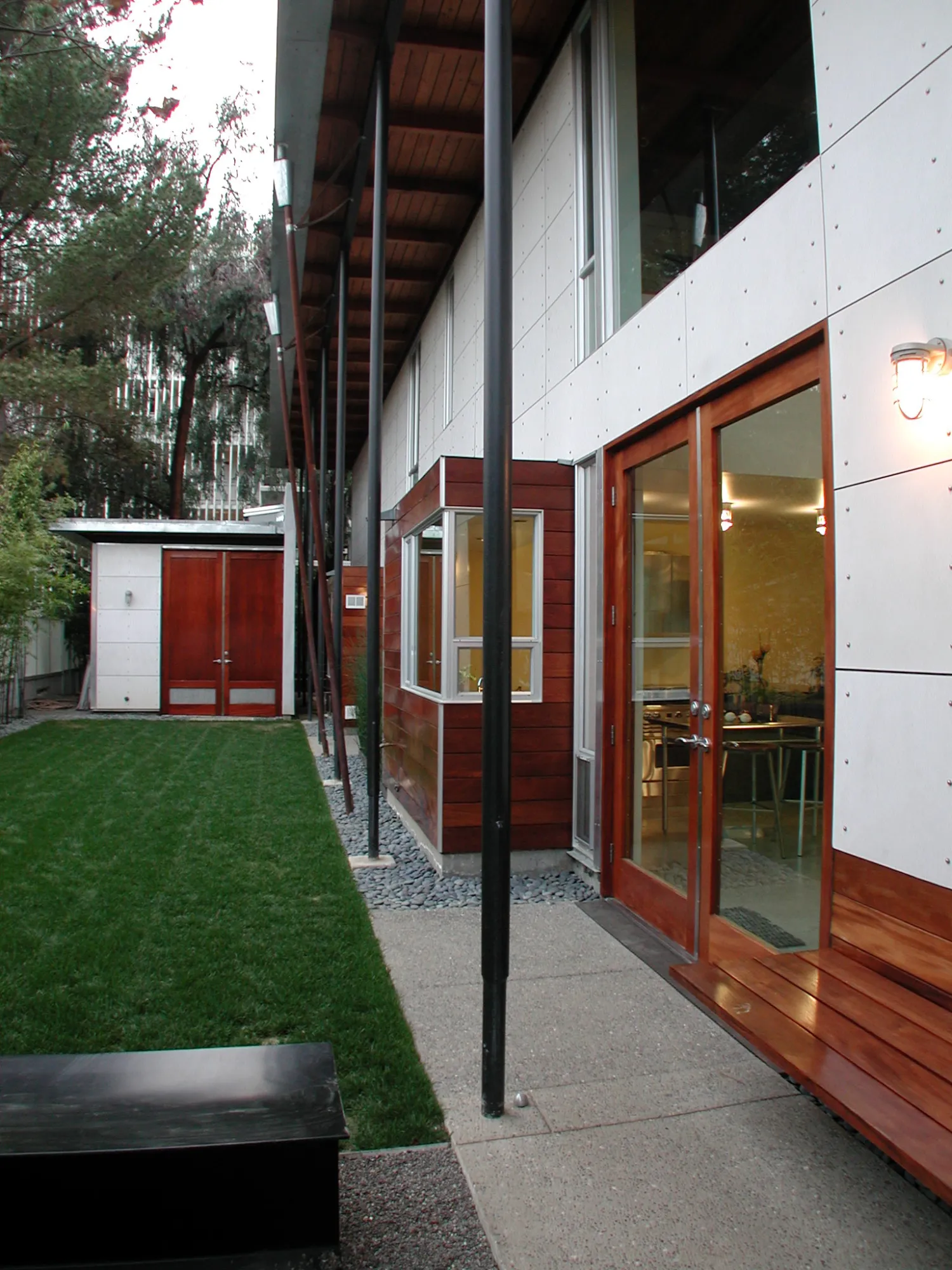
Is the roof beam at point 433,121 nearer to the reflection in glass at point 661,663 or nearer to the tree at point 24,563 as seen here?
the reflection in glass at point 661,663

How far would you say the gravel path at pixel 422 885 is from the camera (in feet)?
16.0

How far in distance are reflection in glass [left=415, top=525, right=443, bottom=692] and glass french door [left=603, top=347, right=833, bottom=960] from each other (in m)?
1.27

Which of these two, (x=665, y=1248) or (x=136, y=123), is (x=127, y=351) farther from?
(x=665, y=1248)

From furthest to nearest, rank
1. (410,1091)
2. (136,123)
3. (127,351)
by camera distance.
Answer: (127,351), (136,123), (410,1091)

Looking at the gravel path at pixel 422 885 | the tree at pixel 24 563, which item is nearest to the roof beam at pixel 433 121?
the gravel path at pixel 422 885

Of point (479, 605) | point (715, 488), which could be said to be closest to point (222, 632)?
point (479, 605)

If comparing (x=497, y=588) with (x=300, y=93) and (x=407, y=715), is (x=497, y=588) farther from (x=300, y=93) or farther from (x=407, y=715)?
(x=300, y=93)

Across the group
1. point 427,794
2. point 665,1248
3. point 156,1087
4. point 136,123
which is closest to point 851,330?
point 665,1248

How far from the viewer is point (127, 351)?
77.7 ft

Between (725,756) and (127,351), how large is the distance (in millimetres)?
23485

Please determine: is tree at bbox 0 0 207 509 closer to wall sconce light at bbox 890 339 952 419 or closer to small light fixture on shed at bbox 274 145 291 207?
small light fixture on shed at bbox 274 145 291 207

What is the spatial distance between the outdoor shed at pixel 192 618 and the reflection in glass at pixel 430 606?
783cm

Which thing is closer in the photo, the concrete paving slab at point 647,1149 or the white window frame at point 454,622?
the concrete paving slab at point 647,1149

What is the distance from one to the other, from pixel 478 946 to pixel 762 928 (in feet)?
4.31
